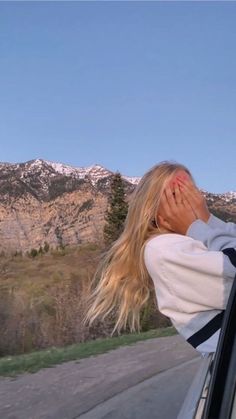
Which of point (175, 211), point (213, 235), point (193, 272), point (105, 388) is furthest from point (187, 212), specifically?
point (105, 388)

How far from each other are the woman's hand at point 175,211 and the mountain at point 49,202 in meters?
61.8

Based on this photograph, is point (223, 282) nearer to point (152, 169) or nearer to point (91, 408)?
point (152, 169)

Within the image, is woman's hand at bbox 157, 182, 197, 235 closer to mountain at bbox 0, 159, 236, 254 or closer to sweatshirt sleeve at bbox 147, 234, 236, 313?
sweatshirt sleeve at bbox 147, 234, 236, 313

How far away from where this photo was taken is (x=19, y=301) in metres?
29.2

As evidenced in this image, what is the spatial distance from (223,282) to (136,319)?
2.27 feet

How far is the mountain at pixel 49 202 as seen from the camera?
71.4 meters

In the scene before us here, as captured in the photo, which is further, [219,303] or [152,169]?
[152,169]

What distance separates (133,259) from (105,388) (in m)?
6.01

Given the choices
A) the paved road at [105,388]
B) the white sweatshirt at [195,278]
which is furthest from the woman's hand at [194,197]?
the paved road at [105,388]

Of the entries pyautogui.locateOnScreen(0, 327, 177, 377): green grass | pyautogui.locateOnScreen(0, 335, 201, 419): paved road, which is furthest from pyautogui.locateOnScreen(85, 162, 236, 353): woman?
pyautogui.locateOnScreen(0, 327, 177, 377): green grass

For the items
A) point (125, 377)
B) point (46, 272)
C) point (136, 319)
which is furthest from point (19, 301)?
point (136, 319)

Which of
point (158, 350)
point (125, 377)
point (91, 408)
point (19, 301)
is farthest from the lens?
point (19, 301)

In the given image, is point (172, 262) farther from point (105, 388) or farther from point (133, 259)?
point (105, 388)

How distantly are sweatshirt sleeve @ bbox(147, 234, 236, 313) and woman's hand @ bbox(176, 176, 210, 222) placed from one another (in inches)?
7.8
